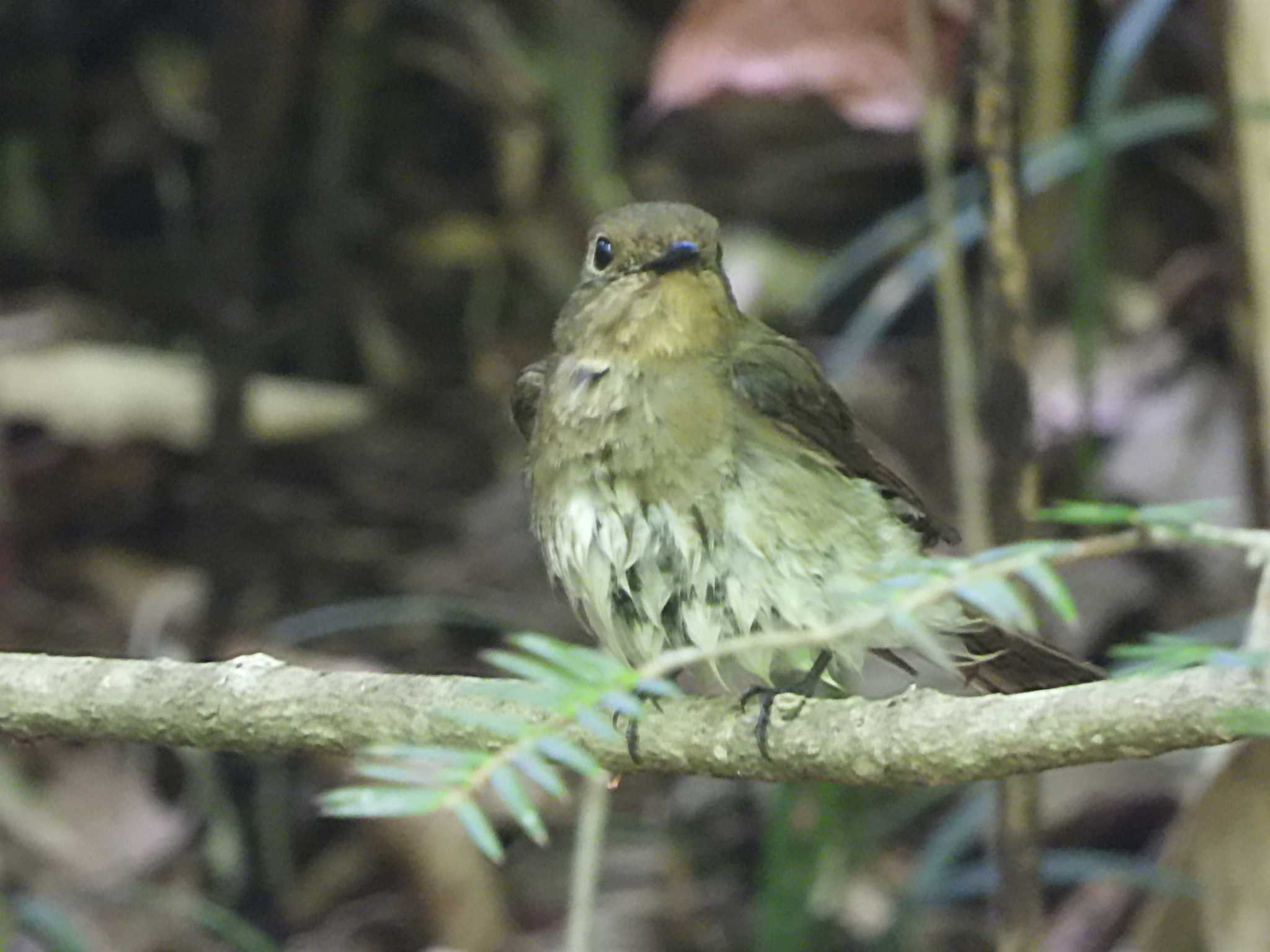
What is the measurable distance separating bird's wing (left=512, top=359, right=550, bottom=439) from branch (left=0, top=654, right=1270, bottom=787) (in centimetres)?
99

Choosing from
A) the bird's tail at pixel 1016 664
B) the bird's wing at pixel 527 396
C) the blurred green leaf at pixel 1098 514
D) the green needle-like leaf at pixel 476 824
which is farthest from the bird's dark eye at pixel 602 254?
the green needle-like leaf at pixel 476 824

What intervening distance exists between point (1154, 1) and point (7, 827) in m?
3.19

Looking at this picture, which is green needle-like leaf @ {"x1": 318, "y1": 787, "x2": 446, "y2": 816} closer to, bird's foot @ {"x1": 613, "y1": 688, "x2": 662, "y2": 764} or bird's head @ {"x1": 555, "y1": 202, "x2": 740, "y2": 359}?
bird's foot @ {"x1": 613, "y1": 688, "x2": 662, "y2": 764}

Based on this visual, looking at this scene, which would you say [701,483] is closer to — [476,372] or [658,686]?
[658,686]

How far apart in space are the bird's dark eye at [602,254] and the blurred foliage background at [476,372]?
660 mm

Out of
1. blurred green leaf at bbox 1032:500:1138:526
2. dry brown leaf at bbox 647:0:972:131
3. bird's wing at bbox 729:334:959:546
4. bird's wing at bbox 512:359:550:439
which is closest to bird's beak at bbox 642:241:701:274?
bird's wing at bbox 729:334:959:546

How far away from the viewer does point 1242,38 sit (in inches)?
144

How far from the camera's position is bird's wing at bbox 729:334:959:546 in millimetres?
3105

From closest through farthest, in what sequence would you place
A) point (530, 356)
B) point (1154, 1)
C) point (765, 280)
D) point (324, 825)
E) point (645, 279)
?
point (645, 279), point (1154, 1), point (324, 825), point (765, 280), point (530, 356)

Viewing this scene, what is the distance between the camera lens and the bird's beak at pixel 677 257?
3.09 meters

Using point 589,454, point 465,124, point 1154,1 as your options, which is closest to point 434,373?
point 465,124

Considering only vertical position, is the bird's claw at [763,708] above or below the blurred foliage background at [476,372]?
below

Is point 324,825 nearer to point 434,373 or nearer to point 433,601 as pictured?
point 433,601

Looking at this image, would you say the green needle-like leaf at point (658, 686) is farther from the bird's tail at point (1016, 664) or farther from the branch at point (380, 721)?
the bird's tail at point (1016, 664)
